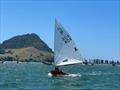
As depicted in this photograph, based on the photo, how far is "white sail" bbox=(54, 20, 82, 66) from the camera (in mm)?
91000

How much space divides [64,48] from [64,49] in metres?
0.22

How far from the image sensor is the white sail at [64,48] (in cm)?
9100

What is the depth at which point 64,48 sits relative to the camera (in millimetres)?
91875

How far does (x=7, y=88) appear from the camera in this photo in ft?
207

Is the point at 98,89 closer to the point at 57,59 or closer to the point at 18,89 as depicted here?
the point at 18,89

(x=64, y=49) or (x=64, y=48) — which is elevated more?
(x=64, y=48)

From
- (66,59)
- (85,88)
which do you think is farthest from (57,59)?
(85,88)

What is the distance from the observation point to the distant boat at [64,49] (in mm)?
91000

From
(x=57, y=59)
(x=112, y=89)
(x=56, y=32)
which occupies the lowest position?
(x=112, y=89)

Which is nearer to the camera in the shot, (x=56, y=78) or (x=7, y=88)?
(x=7, y=88)

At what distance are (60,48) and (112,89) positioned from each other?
94.0 feet

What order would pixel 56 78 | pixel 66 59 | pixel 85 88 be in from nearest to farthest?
1. pixel 85 88
2. pixel 56 78
3. pixel 66 59

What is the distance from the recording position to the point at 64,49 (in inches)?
3617

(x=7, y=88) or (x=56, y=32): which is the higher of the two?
(x=56, y=32)
